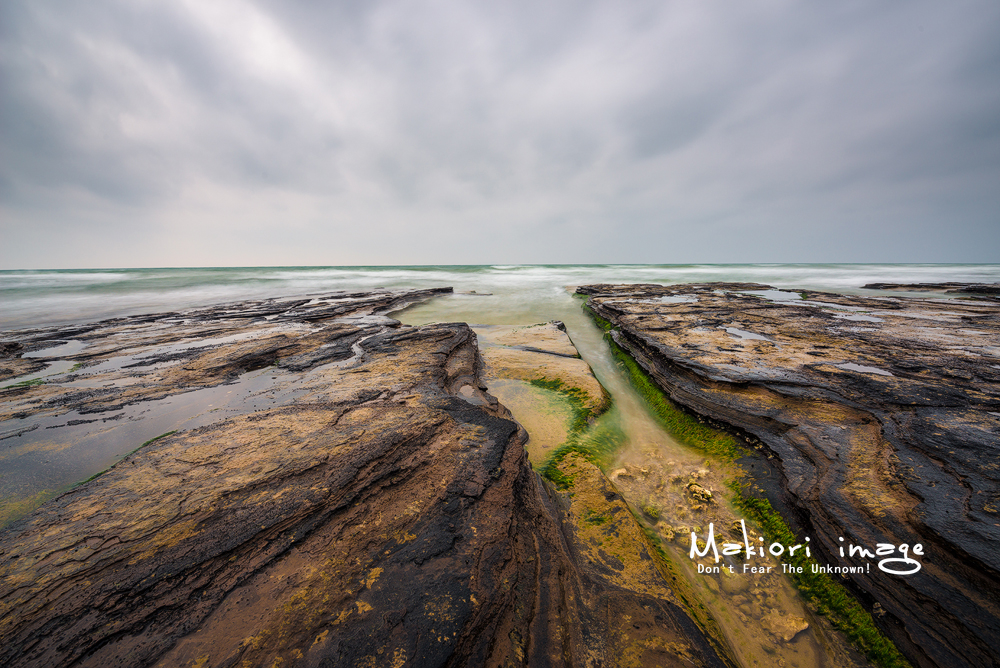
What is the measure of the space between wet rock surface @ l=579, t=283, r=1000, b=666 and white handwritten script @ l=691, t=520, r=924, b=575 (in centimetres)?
3

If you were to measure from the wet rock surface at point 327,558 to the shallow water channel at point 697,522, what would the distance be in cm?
38

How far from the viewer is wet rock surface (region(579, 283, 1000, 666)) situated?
5.95 ft

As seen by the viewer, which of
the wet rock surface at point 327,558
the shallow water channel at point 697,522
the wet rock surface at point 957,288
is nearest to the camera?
the wet rock surface at point 327,558

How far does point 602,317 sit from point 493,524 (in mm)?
8998

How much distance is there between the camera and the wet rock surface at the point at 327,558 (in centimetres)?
148

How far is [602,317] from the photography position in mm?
10383

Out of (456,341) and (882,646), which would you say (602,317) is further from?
(882,646)

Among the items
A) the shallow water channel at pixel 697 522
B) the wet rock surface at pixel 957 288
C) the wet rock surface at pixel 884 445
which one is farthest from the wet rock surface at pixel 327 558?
the wet rock surface at pixel 957 288

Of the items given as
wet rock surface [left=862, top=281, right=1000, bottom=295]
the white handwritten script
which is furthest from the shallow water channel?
wet rock surface [left=862, top=281, right=1000, bottom=295]

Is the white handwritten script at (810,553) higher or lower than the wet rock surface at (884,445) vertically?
lower

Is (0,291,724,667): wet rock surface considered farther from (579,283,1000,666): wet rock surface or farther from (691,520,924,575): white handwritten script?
(579,283,1000,666): wet rock surface

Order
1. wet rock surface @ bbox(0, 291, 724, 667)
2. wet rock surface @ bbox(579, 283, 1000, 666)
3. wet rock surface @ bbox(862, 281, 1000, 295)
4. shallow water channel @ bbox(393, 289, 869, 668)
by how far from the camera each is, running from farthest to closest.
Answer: wet rock surface @ bbox(862, 281, 1000, 295) → shallow water channel @ bbox(393, 289, 869, 668) → wet rock surface @ bbox(579, 283, 1000, 666) → wet rock surface @ bbox(0, 291, 724, 667)

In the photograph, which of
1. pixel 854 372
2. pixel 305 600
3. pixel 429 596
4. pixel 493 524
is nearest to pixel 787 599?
pixel 493 524

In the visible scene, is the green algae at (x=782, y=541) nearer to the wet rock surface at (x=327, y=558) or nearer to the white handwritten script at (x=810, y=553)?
the white handwritten script at (x=810, y=553)
